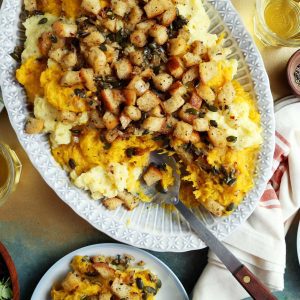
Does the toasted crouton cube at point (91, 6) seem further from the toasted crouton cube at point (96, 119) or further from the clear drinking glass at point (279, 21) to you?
the clear drinking glass at point (279, 21)

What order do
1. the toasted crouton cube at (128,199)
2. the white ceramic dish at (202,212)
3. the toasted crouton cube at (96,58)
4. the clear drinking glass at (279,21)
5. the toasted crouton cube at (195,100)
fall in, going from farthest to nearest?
the clear drinking glass at (279,21)
the toasted crouton cube at (128,199)
the white ceramic dish at (202,212)
the toasted crouton cube at (195,100)
the toasted crouton cube at (96,58)

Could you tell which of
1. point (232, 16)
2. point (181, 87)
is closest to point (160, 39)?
point (181, 87)

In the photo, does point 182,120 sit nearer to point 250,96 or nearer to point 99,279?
point 250,96

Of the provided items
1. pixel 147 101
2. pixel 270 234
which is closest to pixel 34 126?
pixel 147 101

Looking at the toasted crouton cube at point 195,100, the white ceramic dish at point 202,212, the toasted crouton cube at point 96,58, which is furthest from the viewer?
the white ceramic dish at point 202,212

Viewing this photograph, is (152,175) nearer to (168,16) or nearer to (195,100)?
(195,100)

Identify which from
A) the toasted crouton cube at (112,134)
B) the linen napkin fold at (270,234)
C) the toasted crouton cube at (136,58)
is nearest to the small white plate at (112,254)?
the linen napkin fold at (270,234)

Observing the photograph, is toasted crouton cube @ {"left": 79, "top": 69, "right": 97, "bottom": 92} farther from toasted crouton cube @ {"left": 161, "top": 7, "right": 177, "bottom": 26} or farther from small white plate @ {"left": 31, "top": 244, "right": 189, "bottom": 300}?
small white plate @ {"left": 31, "top": 244, "right": 189, "bottom": 300}
